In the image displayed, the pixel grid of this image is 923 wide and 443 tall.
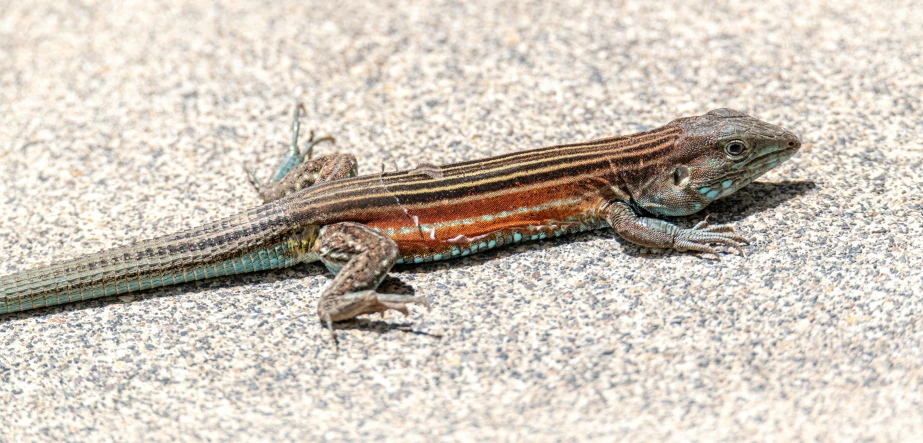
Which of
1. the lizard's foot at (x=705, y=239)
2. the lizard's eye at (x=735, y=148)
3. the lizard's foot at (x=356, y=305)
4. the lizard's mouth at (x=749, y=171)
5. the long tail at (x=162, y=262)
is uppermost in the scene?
the lizard's eye at (x=735, y=148)

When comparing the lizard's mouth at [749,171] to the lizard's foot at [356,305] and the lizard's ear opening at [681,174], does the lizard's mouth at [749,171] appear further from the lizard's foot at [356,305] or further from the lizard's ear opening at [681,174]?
the lizard's foot at [356,305]

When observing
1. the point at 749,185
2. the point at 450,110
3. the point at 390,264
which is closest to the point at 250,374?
the point at 390,264

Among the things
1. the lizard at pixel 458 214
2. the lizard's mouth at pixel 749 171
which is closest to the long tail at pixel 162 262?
the lizard at pixel 458 214

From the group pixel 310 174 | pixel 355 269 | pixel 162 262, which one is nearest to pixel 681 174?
pixel 355 269

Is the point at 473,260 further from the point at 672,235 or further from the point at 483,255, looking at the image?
the point at 672,235

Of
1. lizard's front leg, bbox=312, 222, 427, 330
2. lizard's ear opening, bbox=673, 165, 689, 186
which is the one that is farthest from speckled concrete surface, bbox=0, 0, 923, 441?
lizard's ear opening, bbox=673, 165, 689, 186
